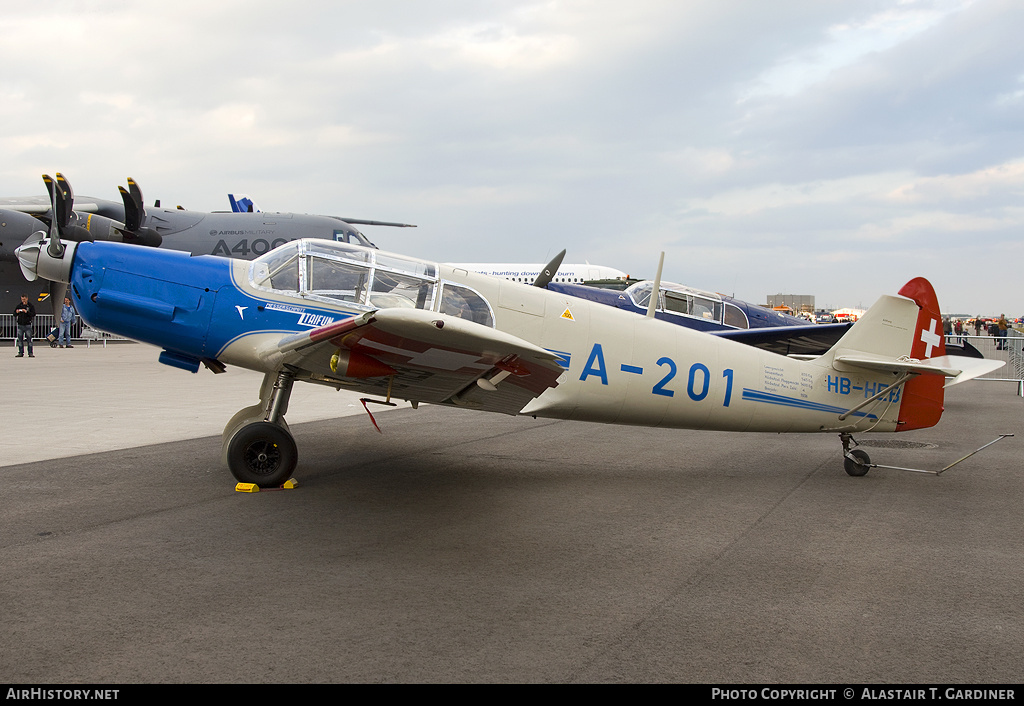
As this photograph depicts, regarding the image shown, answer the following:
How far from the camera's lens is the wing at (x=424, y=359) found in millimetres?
5125

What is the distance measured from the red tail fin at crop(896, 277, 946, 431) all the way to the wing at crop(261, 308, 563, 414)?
4323 mm

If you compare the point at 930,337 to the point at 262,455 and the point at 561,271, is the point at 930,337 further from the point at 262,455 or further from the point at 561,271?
the point at 561,271

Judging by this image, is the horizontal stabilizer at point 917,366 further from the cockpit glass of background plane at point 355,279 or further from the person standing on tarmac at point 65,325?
the person standing on tarmac at point 65,325

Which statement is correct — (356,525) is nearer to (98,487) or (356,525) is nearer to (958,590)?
(98,487)

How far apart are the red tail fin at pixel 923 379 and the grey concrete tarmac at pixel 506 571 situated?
0.69 metres

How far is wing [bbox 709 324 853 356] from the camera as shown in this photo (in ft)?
45.2

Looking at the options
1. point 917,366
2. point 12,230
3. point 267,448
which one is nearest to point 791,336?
point 917,366

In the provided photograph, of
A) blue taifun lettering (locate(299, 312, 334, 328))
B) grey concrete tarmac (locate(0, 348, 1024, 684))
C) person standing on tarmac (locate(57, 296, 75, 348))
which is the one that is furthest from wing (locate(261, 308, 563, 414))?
person standing on tarmac (locate(57, 296, 75, 348))

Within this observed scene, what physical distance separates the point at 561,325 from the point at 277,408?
2.79 meters

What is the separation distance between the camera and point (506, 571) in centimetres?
462

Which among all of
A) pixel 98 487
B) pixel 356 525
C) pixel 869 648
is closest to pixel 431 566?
pixel 356 525

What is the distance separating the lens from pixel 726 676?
321 centimetres

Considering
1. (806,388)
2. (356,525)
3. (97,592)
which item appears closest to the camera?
(97,592)

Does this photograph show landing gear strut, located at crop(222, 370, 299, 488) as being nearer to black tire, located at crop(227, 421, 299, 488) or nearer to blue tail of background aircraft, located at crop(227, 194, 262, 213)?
black tire, located at crop(227, 421, 299, 488)
